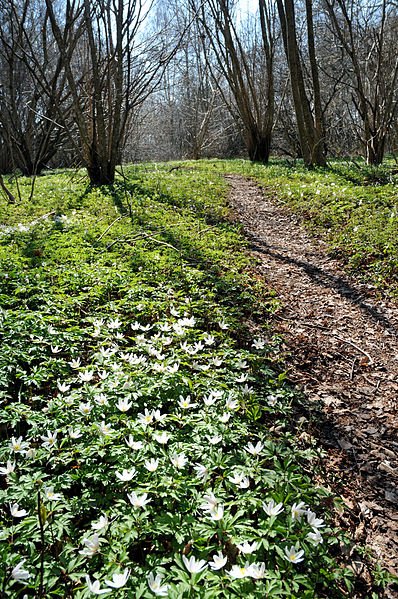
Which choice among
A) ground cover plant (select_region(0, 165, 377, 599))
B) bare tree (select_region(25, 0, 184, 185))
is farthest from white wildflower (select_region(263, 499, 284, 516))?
bare tree (select_region(25, 0, 184, 185))

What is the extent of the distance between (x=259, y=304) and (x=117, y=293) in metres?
1.45

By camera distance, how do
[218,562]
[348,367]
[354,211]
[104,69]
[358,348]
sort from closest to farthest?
[218,562]
[348,367]
[358,348]
[354,211]
[104,69]

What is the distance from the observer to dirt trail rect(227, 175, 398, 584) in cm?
235

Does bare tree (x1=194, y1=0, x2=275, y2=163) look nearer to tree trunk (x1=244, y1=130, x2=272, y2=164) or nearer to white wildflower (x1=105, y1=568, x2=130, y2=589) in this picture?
tree trunk (x1=244, y1=130, x2=272, y2=164)

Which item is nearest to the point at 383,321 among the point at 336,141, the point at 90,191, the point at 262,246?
the point at 262,246

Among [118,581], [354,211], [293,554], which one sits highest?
[354,211]

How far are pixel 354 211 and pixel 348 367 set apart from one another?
13.3 ft

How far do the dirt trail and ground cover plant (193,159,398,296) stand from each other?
274mm

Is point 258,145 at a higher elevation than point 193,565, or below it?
higher

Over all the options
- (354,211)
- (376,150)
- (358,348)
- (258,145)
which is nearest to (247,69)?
(258,145)

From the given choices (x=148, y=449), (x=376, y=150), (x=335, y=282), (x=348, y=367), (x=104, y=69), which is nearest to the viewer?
(x=148, y=449)

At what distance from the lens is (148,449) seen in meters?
2.11

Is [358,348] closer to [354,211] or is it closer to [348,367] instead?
[348,367]

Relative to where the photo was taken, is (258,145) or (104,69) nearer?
(104,69)
